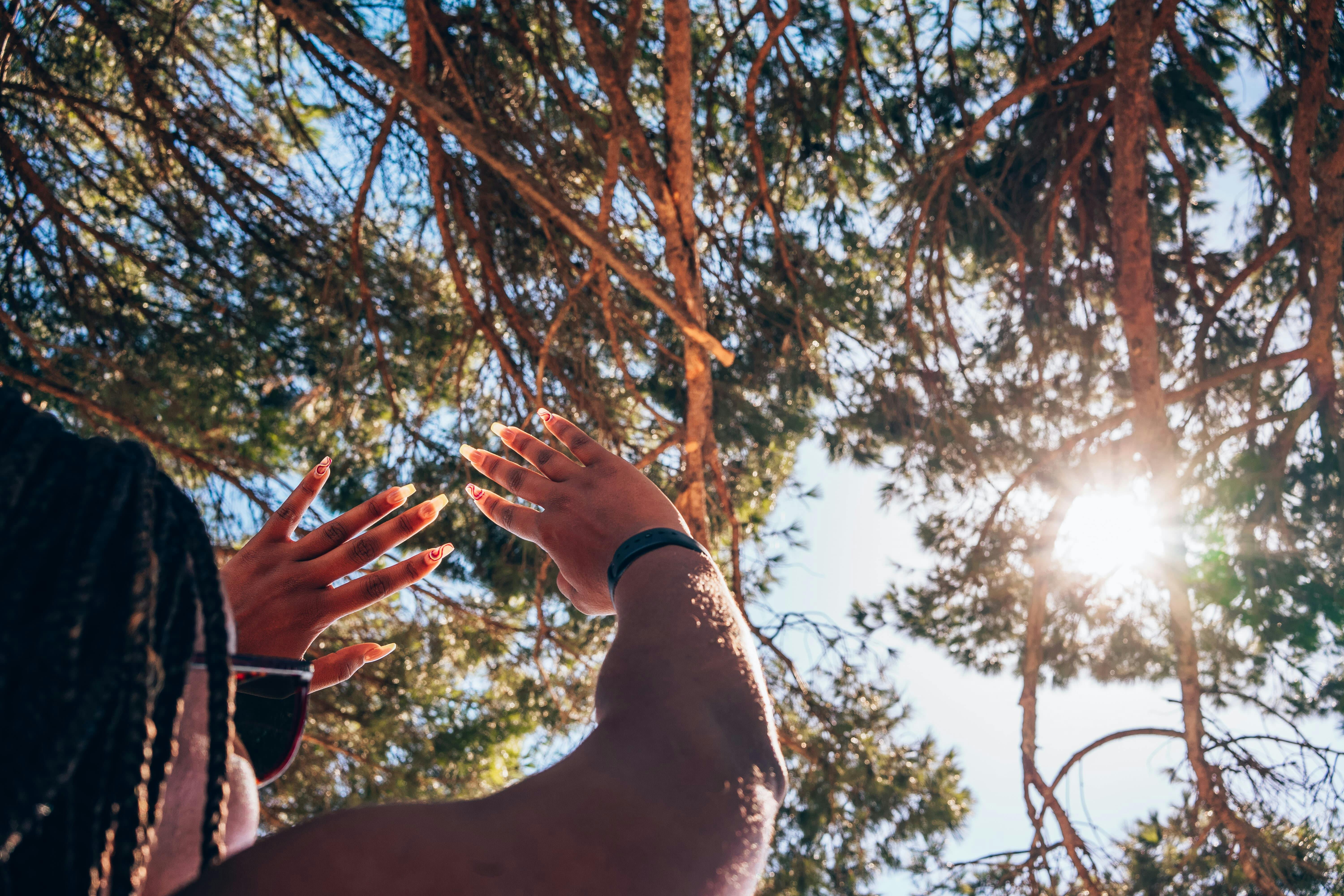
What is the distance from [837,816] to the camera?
345cm

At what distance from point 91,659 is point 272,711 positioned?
0.43 metres

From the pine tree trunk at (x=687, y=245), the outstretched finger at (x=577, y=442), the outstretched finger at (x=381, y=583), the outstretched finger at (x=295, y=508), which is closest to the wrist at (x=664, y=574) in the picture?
the outstretched finger at (x=577, y=442)

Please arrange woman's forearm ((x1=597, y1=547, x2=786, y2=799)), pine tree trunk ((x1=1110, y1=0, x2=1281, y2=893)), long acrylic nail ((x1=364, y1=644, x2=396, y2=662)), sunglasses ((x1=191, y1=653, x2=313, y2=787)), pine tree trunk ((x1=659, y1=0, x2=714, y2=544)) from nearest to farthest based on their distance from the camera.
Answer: woman's forearm ((x1=597, y1=547, x2=786, y2=799)) → sunglasses ((x1=191, y1=653, x2=313, y2=787)) → long acrylic nail ((x1=364, y1=644, x2=396, y2=662)) → pine tree trunk ((x1=659, y1=0, x2=714, y2=544)) → pine tree trunk ((x1=1110, y1=0, x2=1281, y2=893))

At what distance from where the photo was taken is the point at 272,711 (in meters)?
0.97

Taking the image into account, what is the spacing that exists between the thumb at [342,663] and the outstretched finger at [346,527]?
173mm

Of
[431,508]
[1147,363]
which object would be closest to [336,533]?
[431,508]

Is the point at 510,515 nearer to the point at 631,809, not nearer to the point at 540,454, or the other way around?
A: the point at 540,454

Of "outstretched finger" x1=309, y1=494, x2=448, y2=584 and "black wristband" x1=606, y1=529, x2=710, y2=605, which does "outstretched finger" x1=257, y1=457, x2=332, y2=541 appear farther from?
Result: "black wristband" x1=606, y1=529, x2=710, y2=605

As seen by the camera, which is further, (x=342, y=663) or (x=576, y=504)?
(x=342, y=663)

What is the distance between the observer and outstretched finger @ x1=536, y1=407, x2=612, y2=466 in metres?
1.07

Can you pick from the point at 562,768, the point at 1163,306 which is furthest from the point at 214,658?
the point at 1163,306

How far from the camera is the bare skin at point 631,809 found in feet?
1.87

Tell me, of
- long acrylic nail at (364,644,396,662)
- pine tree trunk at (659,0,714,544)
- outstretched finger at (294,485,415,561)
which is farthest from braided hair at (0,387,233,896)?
pine tree trunk at (659,0,714,544)

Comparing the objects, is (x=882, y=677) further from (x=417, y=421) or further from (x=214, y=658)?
(x=214, y=658)
